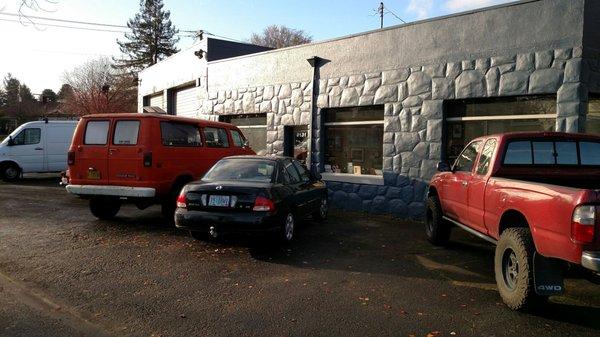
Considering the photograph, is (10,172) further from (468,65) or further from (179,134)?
(468,65)

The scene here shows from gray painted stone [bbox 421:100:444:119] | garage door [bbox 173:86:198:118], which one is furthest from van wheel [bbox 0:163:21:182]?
gray painted stone [bbox 421:100:444:119]

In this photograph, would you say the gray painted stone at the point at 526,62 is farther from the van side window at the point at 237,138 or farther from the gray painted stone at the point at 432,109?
the van side window at the point at 237,138

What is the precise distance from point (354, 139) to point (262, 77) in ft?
12.4

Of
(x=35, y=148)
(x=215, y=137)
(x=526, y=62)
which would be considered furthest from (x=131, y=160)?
(x=35, y=148)

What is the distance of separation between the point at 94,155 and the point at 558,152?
25.3ft

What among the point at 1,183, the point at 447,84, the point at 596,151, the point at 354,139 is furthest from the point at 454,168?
the point at 1,183

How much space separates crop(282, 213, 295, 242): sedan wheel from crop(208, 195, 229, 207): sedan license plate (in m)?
0.98

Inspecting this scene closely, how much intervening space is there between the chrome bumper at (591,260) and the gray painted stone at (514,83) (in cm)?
563

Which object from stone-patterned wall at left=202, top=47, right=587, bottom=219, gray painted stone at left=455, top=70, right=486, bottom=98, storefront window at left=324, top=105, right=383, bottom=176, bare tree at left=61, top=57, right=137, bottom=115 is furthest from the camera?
bare tree at left=61, top=57, right=137, bottom=115

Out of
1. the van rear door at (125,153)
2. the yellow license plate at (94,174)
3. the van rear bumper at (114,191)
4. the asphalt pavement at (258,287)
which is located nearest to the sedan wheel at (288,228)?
the asphalt pavement at (258,287)

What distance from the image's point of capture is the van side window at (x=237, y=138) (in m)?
11.7

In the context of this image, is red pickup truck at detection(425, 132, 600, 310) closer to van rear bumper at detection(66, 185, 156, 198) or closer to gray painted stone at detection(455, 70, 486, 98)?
gray painted stone at detection(455, 70, 486, 98)

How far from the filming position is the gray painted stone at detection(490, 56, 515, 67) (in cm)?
903

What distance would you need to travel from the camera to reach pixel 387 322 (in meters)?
4.52
